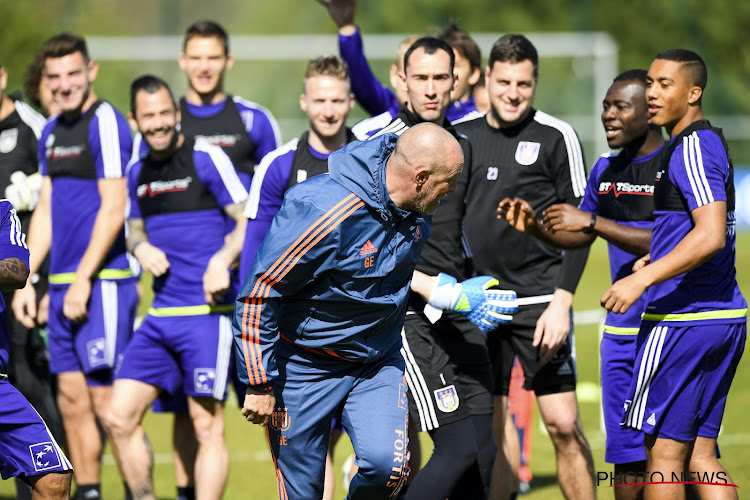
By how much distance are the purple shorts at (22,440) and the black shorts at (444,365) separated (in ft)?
6.40

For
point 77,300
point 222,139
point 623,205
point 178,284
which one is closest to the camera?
point 623,205

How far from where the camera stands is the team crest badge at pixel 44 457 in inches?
194

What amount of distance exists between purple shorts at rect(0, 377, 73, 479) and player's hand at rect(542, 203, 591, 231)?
2.80 metres

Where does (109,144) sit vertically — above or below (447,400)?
above

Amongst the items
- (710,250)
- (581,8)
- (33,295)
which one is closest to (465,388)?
(710,250)

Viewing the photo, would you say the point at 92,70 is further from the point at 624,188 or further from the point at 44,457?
the point at 624,188

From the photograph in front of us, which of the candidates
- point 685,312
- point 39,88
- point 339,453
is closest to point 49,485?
point 685,312

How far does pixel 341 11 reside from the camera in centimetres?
748

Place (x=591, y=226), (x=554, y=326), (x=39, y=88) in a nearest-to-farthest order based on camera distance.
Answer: (x=591, y=226)
(x=554, y=326)
(x=39, y=88)

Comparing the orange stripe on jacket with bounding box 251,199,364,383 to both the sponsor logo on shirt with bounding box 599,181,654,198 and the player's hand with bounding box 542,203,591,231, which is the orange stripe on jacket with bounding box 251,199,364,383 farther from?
the sponsor logo on shirt with bounding box 599,181,654,198

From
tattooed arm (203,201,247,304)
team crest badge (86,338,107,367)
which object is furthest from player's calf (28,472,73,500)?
team crest badge (86,338,107,367)

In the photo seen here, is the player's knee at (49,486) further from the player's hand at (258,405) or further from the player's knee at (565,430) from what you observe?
the player's knee at (565,430)

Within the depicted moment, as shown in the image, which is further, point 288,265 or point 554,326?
point 554,326

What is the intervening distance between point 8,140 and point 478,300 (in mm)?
4109
